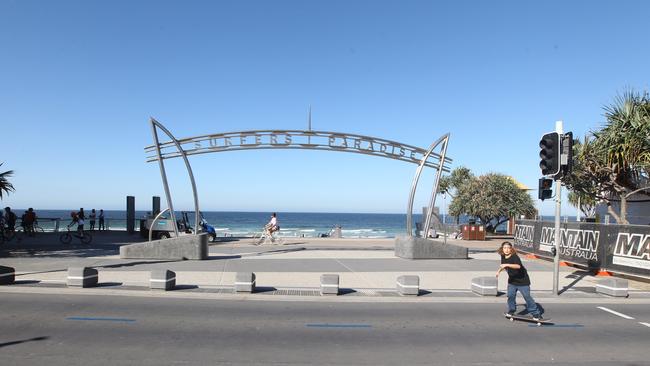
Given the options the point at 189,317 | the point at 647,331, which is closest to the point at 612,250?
the point at 647,331

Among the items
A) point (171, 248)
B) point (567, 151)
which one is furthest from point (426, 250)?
point (171, 248)

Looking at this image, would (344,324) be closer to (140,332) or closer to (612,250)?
(140,332)

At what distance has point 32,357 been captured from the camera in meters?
6.27

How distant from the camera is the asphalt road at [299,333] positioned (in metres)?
6.56

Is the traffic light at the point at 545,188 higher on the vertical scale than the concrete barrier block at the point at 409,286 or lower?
higher

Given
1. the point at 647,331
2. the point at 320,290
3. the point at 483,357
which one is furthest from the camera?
the point at 320,290

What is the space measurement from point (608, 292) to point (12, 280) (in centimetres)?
1408

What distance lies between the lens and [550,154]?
1193 cm

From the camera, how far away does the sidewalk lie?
12.3 metres

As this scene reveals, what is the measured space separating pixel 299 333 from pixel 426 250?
12.0 meters

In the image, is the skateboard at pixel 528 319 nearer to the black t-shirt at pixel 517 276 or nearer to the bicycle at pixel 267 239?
the black t-shirt at pixel 517 276

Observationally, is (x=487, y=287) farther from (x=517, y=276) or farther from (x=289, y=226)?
(x=289, y=226)

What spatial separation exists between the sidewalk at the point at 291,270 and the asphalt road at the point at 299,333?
166 cm

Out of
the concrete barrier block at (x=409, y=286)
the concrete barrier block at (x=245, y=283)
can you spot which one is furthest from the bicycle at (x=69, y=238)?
the concrete barrier block at (x=409, y=286)
